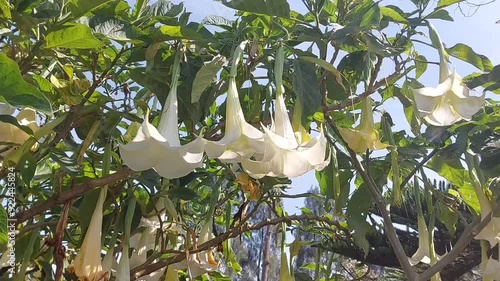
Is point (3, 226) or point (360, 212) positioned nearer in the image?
point (3, 226)

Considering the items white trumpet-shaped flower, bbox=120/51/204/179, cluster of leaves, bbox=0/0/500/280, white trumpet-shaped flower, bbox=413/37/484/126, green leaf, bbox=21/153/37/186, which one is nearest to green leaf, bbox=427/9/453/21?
cluster of leaves, bbox=0/0/500/280

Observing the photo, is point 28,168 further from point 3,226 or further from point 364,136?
point 364,136

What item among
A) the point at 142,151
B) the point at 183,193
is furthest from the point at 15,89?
the point at 183,193

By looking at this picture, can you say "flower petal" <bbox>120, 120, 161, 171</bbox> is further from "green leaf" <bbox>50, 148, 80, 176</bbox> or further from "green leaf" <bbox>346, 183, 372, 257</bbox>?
"green leaf" <bbox>346, 183, 372, 257</bbox>

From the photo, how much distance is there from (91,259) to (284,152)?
0.40 m

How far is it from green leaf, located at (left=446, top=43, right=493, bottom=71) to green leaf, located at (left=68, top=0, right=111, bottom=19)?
0.59 metres

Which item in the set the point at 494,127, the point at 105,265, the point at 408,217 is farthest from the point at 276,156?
the point at 408,217

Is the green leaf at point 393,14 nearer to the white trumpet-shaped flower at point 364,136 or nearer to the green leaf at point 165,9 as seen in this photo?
the white trumpet-shaped flower at point 364,136

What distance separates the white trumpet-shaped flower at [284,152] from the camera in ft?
2.53

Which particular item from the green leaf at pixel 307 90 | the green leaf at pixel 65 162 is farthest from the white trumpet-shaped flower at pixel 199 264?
the green leaf at pixel 307 90

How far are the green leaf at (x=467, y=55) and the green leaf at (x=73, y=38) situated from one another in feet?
1.97

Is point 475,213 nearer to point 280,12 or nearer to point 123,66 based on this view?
point 280,12

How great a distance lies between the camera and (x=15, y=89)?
0.69 metres

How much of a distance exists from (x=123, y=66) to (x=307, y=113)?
35 centimetres
